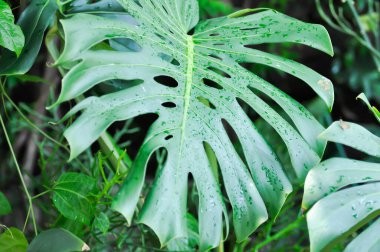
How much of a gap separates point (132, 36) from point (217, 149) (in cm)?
21

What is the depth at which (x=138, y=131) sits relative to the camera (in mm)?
2207

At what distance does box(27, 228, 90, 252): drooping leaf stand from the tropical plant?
0.29 m

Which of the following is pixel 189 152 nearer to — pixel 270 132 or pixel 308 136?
pixel 308 136

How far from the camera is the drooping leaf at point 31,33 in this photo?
0.90 meters

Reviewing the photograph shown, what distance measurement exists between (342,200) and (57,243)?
365 mm

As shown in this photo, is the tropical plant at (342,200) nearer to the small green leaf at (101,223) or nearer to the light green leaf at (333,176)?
the light green leaf at (333,176)

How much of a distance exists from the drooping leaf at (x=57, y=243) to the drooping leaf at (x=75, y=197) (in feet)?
0.25

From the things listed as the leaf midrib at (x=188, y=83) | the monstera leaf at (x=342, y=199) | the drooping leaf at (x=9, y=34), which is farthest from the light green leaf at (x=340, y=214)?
the drooping leaf at (x=9, y=34)

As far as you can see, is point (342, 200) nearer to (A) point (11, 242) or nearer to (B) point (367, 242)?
(B) point (367, 242)

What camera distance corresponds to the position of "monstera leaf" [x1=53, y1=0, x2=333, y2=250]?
67 centimetres

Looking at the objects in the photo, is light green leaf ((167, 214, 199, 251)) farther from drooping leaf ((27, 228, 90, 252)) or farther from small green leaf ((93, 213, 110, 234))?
drooping leaf ((27, 228, 90, 252))

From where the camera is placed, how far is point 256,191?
0.76 meters

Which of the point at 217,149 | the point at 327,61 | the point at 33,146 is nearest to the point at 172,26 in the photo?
the point at 217,149

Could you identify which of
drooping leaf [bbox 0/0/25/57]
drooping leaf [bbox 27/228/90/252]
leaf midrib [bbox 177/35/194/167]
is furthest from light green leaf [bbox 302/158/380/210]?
drooping leaf [bbox 0/0/25/57]
